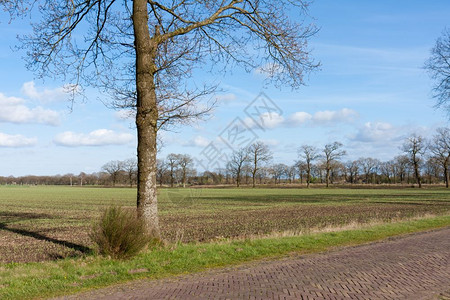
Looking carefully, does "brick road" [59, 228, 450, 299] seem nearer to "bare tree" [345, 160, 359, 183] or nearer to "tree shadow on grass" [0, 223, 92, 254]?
"tree shadow on grass" [0, 223, 92, 254]

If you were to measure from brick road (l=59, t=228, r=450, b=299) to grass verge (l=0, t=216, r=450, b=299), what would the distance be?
621 mm

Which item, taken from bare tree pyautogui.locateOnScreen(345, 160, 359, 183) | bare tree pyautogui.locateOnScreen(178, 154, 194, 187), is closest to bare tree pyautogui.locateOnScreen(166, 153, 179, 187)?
bare tree pyautogui.locateOnScreen(178, 154, 194, 187)

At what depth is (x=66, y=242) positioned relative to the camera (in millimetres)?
14992

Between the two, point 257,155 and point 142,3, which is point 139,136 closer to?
point 142,3

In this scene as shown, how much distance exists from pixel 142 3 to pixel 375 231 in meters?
11.8

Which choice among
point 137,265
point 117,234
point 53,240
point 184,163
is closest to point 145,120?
point 117,234

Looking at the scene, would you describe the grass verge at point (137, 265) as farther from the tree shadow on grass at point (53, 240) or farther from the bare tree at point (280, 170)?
the bare tree at point (280, 170)

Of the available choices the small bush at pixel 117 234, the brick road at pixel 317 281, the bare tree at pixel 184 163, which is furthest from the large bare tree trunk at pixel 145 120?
the bare tree at pixel 184 163

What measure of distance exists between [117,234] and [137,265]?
1.02 metres

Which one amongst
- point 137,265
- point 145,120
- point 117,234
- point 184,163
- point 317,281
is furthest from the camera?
point 184,163

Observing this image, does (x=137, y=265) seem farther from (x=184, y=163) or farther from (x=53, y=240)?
(x=184, y=163)

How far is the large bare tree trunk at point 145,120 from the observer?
10750 millimetres

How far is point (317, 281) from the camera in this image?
7.30 metres

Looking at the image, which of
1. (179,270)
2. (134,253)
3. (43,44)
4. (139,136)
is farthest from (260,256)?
(43,44)
